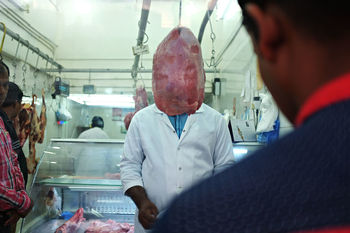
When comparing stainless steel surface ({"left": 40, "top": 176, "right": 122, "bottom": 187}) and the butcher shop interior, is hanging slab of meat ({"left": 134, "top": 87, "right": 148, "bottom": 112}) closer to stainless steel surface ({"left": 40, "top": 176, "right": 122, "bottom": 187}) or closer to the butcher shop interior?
the butcher shop interior

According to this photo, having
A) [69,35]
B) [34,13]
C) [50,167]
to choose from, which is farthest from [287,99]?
[69,35]

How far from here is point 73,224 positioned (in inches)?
93.4

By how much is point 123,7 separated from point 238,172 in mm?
5712

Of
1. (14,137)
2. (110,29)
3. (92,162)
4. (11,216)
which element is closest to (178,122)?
(11,216)

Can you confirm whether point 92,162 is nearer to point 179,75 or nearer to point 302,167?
point 179,75

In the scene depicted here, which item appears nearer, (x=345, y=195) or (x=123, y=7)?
(x=345, y=195)

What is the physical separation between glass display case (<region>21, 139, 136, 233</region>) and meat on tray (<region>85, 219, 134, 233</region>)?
0.17ft

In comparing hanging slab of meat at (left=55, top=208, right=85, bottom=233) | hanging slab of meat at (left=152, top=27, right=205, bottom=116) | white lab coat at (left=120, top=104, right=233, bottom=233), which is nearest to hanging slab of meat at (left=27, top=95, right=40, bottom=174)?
hanging slab of meat at (left=55, top=208, right=85, bottom=233)

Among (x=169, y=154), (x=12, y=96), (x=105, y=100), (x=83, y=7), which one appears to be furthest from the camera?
(x=105, y=100)

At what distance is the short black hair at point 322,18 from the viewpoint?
0.36 metres

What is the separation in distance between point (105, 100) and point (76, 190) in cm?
435

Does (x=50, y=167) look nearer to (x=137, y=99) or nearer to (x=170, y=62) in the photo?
(x=137, y=99)

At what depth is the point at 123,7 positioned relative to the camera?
5.49 meters

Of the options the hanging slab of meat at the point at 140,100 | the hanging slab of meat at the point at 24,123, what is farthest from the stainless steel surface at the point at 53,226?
the hanging slab of meat at the point at 140,100
